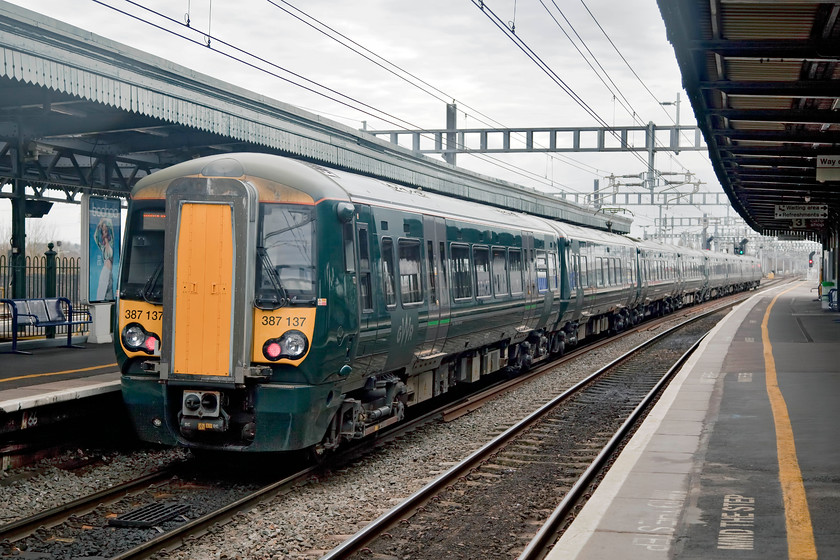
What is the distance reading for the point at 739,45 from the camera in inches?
378

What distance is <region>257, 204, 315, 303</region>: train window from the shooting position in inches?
324

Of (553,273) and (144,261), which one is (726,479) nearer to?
(144,261)

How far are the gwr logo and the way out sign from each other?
30.9 feet

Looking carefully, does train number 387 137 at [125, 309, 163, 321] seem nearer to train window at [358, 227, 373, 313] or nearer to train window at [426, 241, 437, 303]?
train window at [358, 227, 373, 313]

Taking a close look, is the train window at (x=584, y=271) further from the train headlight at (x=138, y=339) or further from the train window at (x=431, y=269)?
the train headlight at (x=138, y=339)

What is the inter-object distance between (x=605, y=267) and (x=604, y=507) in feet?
56.8

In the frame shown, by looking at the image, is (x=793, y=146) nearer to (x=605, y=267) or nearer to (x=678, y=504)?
(x=605, y=267)

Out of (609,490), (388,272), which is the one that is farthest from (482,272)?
(609,490)

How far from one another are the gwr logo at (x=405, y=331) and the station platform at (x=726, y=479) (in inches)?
106

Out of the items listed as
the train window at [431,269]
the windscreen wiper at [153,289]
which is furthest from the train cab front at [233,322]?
the train window at [431,269]

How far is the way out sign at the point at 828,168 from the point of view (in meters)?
16.0

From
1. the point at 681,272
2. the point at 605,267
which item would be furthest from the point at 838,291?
the point at 605,267

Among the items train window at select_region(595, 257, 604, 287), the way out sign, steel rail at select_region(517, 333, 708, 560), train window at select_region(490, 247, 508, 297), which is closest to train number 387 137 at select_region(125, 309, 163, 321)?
steel rail at select_region(517, 333, 708, 560)

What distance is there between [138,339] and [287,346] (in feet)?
5.09
